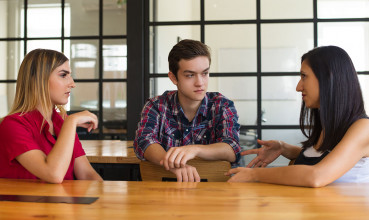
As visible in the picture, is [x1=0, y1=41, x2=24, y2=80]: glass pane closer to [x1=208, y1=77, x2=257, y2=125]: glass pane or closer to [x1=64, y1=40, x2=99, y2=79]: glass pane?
[x1=64, y1=40, x2=99, y2=79]: glass pane

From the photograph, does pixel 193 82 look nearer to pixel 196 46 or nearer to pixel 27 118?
pixel 196 46

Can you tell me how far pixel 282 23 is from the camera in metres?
3.93

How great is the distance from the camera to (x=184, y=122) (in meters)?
1.95

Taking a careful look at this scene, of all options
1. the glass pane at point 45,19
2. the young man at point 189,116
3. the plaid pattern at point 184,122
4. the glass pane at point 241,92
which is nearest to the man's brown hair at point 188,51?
the young man at point 189,116

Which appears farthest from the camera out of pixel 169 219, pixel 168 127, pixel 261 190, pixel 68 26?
pixel 68 26

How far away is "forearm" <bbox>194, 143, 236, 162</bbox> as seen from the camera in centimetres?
152

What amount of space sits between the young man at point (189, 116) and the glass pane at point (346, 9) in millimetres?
2433

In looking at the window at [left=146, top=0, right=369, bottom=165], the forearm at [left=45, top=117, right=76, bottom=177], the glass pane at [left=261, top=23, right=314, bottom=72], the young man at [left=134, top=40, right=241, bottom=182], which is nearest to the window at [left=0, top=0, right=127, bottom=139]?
the window at [left=146, top=0, right=369, bottom=165]

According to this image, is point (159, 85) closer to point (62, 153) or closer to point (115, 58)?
point (115, 58)

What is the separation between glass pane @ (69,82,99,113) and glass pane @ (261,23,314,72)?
184 centimetres

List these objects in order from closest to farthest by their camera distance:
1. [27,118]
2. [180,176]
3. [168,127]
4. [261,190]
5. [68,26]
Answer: [261,190] → [180,176] → [27,118] → [168,127] → [68,26]

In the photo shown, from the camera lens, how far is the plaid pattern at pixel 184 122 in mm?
1885

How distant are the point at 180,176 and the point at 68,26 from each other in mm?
3557

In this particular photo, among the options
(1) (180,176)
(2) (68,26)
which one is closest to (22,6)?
(2) (68,26)
